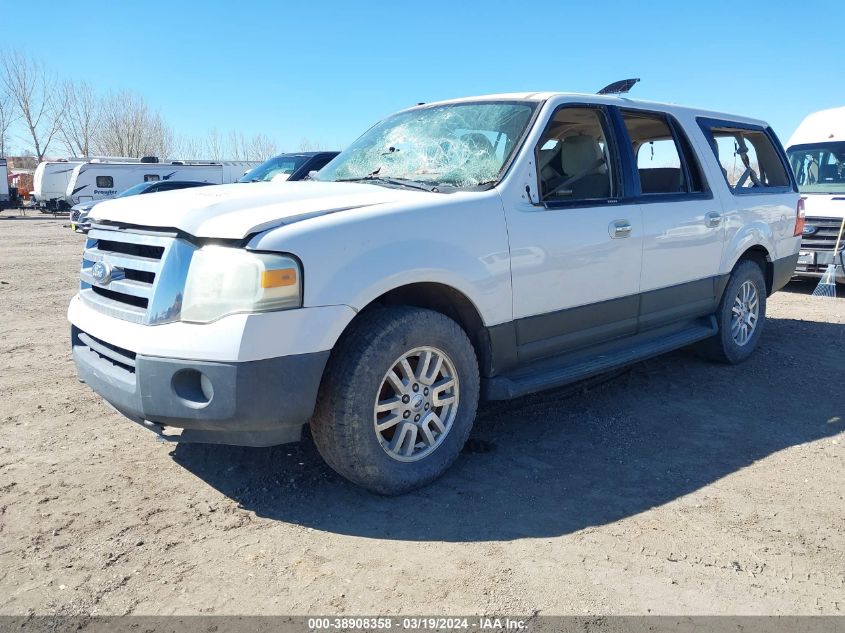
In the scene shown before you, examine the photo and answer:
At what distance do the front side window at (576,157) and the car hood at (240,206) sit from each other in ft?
2.94

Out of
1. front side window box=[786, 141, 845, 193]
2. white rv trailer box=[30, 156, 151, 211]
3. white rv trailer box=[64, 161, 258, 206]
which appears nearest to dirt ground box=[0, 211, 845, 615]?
front side window box=[786, 141, 845, 193]

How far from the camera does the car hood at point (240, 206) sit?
110 inches

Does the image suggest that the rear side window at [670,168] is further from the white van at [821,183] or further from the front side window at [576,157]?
the white van at [821,183]

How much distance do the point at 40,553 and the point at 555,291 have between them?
9.08 ft

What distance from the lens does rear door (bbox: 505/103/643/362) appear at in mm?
3561

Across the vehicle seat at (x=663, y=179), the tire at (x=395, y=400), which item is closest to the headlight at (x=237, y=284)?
the tire at (x=395, y=400)

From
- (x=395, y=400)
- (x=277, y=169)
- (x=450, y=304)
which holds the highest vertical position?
(x=277, y=169)

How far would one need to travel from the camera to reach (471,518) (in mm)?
2990

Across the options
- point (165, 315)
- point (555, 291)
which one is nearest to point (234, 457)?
point (165, 315)

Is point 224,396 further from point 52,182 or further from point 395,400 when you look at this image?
point 52,182

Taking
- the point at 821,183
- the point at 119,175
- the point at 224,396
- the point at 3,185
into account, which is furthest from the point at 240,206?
the point at 3,185

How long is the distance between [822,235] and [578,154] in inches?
256

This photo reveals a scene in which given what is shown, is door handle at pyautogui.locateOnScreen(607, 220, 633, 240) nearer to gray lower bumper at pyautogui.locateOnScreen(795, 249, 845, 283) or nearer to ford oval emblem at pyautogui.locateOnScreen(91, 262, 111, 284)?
ford oval emblem at pyautogui.locateOnScreen(91, 262, 111, 284)

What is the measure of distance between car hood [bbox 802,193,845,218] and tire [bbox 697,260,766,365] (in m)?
4.12
